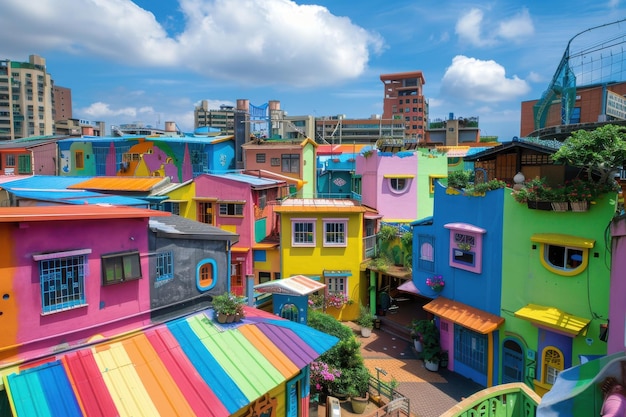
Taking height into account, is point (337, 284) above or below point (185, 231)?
below

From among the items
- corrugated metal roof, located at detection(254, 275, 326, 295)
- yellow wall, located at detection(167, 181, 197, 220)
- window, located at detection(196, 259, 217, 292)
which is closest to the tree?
corrugated metal roof, located at detection(254, 275, 326, 295)

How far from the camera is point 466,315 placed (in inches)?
645

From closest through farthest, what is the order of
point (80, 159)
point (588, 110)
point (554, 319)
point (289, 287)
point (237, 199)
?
point (554, 319) < point (289, 287) < point (237, 199) < point (588, 110) < point (80, 159)

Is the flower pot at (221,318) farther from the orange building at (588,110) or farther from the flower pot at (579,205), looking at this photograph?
the orange building at (588,110)

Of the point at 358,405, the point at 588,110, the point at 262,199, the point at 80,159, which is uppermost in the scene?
the point at 588,110

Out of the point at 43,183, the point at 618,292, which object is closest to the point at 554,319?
the point at 618,292

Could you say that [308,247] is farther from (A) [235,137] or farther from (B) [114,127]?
(B) [114,127]

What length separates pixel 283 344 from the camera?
457 inches

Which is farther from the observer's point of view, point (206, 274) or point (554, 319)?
point (554, 319)

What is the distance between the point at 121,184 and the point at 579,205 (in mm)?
21847

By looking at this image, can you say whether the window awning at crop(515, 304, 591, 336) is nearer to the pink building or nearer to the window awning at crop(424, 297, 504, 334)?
the window awning at crop(424, 297, 504, 334)

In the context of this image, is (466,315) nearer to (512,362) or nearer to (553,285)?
(512,362)

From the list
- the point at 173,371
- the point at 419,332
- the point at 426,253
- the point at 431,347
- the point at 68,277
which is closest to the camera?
the point at 68,277

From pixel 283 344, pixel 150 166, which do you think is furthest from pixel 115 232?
pixel 150 166
